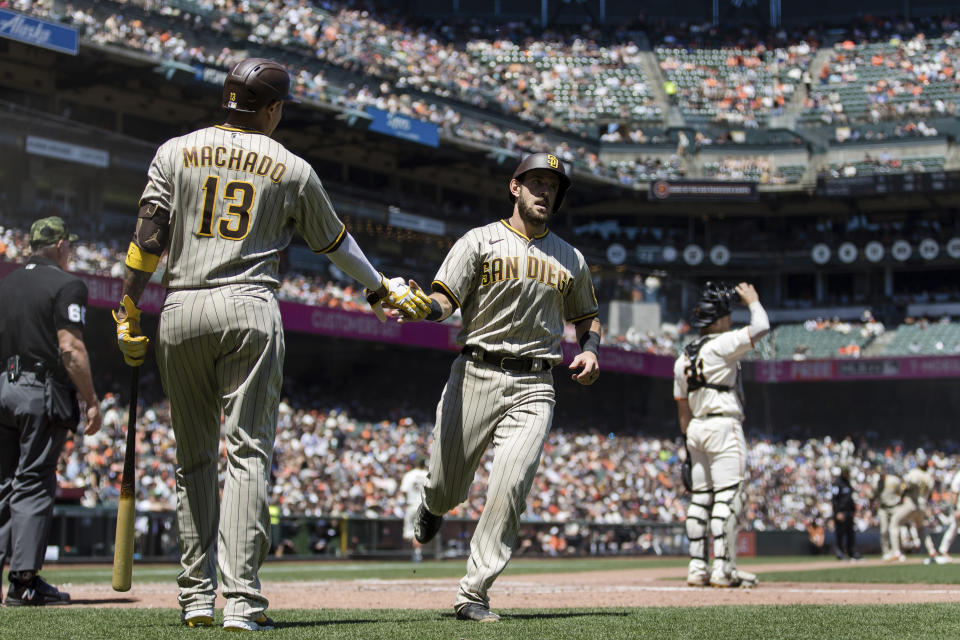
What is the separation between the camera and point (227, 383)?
5027mm

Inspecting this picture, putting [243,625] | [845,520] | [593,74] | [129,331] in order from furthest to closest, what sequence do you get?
1. [593,74]
2. [845,520]
3. [129,331]
4. [243,625]

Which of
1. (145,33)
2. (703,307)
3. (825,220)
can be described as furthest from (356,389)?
(825,220)

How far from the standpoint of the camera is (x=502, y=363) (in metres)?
6.07

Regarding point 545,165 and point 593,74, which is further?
point 593,74

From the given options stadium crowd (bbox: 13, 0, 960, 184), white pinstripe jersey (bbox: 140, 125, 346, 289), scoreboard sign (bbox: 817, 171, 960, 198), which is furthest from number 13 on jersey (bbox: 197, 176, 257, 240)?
scoreboard sign (bbox: 817, 171, 960, 198)

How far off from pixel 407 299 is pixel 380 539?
1669 centimetres

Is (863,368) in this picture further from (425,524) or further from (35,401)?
(35,401)

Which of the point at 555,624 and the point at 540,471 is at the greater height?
the point at 540,471

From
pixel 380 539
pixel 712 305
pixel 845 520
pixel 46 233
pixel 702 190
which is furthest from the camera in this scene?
pixel 702 190

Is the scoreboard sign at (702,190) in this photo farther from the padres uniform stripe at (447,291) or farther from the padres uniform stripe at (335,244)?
the padres uniform stripe at (335,244)

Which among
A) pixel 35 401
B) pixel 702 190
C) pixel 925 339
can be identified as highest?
pixel 702 190

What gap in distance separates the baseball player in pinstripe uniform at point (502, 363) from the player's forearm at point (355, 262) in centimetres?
54

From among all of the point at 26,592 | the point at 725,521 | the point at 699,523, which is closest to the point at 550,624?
the point at 26,592

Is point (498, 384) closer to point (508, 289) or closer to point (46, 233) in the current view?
point (508, 289)
